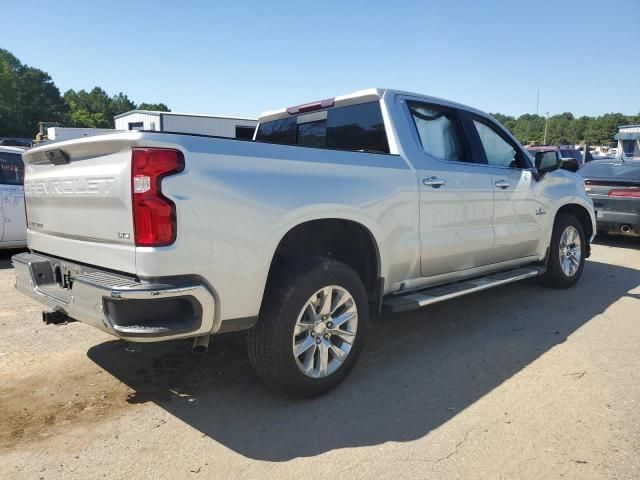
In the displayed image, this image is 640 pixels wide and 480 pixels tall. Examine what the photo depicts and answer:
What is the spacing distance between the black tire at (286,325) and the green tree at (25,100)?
79.5 meters

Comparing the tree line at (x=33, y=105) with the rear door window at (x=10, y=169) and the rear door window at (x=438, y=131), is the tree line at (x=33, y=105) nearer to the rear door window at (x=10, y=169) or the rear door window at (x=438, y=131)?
the rear door window at (x=10, y=169)

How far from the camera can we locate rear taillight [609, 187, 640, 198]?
8.75 metres

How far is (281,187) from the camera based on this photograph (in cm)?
287

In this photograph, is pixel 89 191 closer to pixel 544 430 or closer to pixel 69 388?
pixel 69 388

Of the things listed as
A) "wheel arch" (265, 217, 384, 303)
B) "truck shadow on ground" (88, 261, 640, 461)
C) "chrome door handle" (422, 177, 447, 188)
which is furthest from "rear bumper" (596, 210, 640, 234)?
"wheel arch" (265, 217, 384, 303)

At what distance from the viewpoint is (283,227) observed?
2885mm

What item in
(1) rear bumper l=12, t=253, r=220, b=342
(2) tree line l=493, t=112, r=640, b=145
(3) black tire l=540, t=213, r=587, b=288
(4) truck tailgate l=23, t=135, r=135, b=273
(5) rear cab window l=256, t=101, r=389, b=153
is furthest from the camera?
(2) tree line l=493, t=112, r=640, b=145

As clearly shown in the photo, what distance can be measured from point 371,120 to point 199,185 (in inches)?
77.5

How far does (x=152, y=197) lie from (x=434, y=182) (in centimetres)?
223

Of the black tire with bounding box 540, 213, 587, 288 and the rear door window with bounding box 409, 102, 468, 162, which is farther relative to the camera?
the black tire with bounding box 540, 213, 587, 288

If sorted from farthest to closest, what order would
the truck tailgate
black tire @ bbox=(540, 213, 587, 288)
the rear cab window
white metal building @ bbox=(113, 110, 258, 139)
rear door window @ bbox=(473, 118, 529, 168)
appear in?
1. white metal building @ bbox=(113, 110, 258, 139)
2. black tire @ bbox=(540, 213, 587, 288)
3. rear door window @ bbox=(473, 118, 529, 168)
4. the rear cab window
5. the truck tailgate

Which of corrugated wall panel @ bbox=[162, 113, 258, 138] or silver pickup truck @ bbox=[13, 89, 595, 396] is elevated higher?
corrugated wall panel @ bbox=[162, 113, 258, 138]

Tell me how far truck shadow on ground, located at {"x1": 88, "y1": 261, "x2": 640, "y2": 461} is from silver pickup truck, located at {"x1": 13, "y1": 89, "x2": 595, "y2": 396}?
0.26 metres

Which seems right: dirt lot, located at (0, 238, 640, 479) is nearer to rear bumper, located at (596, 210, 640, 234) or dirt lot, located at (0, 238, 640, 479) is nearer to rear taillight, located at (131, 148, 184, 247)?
rear taillight, located at (131, 148, 184, 247)
